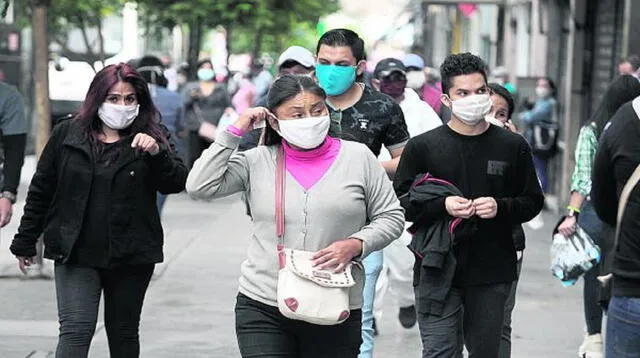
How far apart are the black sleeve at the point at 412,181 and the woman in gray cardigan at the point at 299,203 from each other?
623 millimetres

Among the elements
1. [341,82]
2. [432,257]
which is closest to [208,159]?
[432,257]

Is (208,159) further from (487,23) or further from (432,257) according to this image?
(487,23)

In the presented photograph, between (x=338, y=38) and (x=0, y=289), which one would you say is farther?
(x=0, y=289)

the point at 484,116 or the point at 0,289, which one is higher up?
the point at 484,116

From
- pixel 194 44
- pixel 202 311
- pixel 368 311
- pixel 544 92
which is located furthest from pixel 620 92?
pixel 194 44

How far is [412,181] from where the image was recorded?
6.36 m

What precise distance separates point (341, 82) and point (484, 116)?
1.06m

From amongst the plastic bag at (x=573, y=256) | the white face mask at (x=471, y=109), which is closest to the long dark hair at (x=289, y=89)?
the white face mask at (x=471, y=109)

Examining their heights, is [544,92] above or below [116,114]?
below

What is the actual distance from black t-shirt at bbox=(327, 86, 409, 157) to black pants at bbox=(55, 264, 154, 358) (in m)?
1.24

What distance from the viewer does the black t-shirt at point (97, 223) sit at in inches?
255

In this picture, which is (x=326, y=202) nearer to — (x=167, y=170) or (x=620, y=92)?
(x=167, y=170)

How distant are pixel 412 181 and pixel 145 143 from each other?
1155 mm

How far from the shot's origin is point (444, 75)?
6.43 m
